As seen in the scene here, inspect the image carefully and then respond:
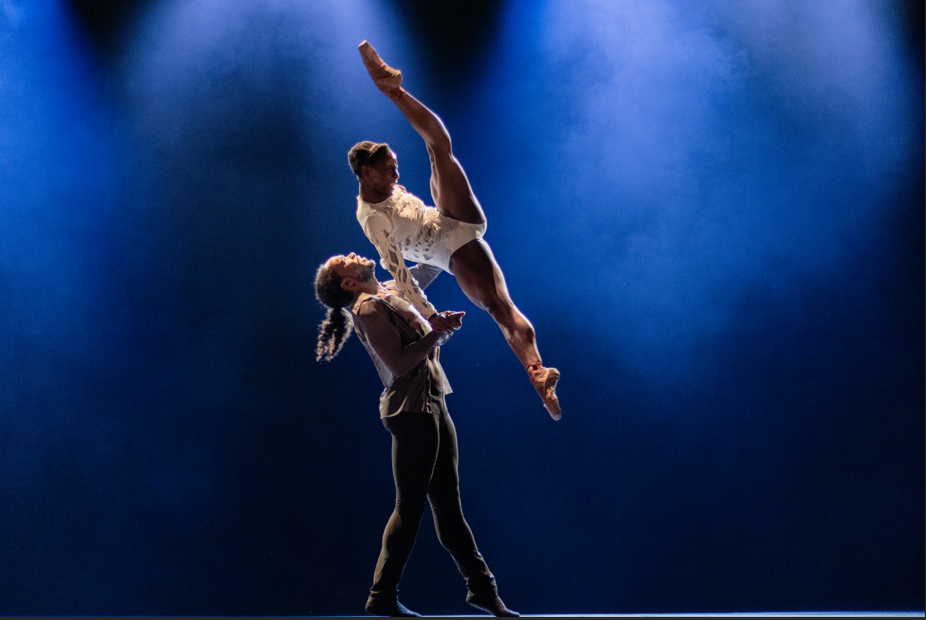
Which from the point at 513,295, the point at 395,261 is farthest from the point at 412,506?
the point at 513,295

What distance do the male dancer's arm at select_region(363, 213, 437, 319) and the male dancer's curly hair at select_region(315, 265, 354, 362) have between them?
202 mm

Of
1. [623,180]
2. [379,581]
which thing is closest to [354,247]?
[623,180]

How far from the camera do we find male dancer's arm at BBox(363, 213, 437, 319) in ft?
8.67

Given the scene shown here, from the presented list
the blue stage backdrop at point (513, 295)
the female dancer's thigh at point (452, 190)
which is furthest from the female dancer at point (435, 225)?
the blue stage backdrop at point (513, 295)

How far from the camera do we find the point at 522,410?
12.7 ft

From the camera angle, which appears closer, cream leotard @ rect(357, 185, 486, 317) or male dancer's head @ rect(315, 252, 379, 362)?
male dancer's head @ rect(315, 252, 379, 362)

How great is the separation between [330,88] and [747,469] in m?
3.07

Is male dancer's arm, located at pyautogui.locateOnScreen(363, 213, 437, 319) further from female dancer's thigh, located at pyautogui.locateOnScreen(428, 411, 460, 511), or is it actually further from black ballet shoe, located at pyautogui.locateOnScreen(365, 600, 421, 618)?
black ballet shoe, located at pyautogui.locateOnScreen(365, 600, 421, 618)

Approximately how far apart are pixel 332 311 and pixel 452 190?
0.62 meters

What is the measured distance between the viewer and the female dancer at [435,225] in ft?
8.57

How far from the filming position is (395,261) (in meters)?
2.64

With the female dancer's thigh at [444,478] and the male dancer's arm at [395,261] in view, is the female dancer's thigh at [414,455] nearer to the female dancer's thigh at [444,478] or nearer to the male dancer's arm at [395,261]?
the female dancer's thigh at [444,478]

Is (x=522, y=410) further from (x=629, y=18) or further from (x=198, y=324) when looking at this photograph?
(x=629, y=18)

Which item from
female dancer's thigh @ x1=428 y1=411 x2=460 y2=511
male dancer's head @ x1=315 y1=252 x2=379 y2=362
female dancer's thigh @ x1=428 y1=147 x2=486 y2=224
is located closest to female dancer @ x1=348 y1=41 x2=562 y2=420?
female dancer's thigh @ x1=428 y1=147 x2=486 y2=224
